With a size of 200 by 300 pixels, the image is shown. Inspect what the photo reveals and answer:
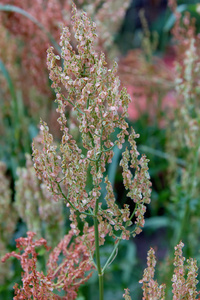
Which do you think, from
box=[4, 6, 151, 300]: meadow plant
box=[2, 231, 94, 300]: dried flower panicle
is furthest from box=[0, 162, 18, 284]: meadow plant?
box=[4, 6, 151, 300]: meadow plant

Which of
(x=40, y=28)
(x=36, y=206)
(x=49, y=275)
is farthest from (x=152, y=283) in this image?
(x=40, y=28)

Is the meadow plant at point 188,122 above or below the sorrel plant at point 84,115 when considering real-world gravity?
above

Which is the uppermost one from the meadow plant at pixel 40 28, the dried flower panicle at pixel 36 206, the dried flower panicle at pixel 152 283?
the meadow plant at pixel 40 28

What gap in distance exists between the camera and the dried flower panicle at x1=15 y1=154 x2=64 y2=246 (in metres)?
0.90

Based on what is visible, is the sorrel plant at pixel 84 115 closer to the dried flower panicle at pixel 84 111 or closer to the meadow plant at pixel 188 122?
the dried flower panicle at pixel 84 111

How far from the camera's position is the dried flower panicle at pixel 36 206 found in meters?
0.90

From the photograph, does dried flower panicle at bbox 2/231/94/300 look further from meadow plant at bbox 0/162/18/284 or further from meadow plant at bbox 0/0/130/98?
meadow plant at bbox 0/0/130/98

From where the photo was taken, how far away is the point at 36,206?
0.96 metres

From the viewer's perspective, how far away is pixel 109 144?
Result: 0.50 m

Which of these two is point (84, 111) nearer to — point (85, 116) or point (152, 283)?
point (85, 116)

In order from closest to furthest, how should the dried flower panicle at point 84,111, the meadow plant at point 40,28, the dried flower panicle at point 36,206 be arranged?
1. the dried flower panicle at point 84,111
2. the dried flower panicle at point 36,206
3. the meadow plant at point 40,28

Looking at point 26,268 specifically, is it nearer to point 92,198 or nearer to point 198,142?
point 92,198

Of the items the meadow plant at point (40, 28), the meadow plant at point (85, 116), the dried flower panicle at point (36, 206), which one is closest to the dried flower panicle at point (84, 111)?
the meadow plant at point (85, 116)

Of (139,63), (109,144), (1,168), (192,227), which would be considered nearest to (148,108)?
(139,63)
